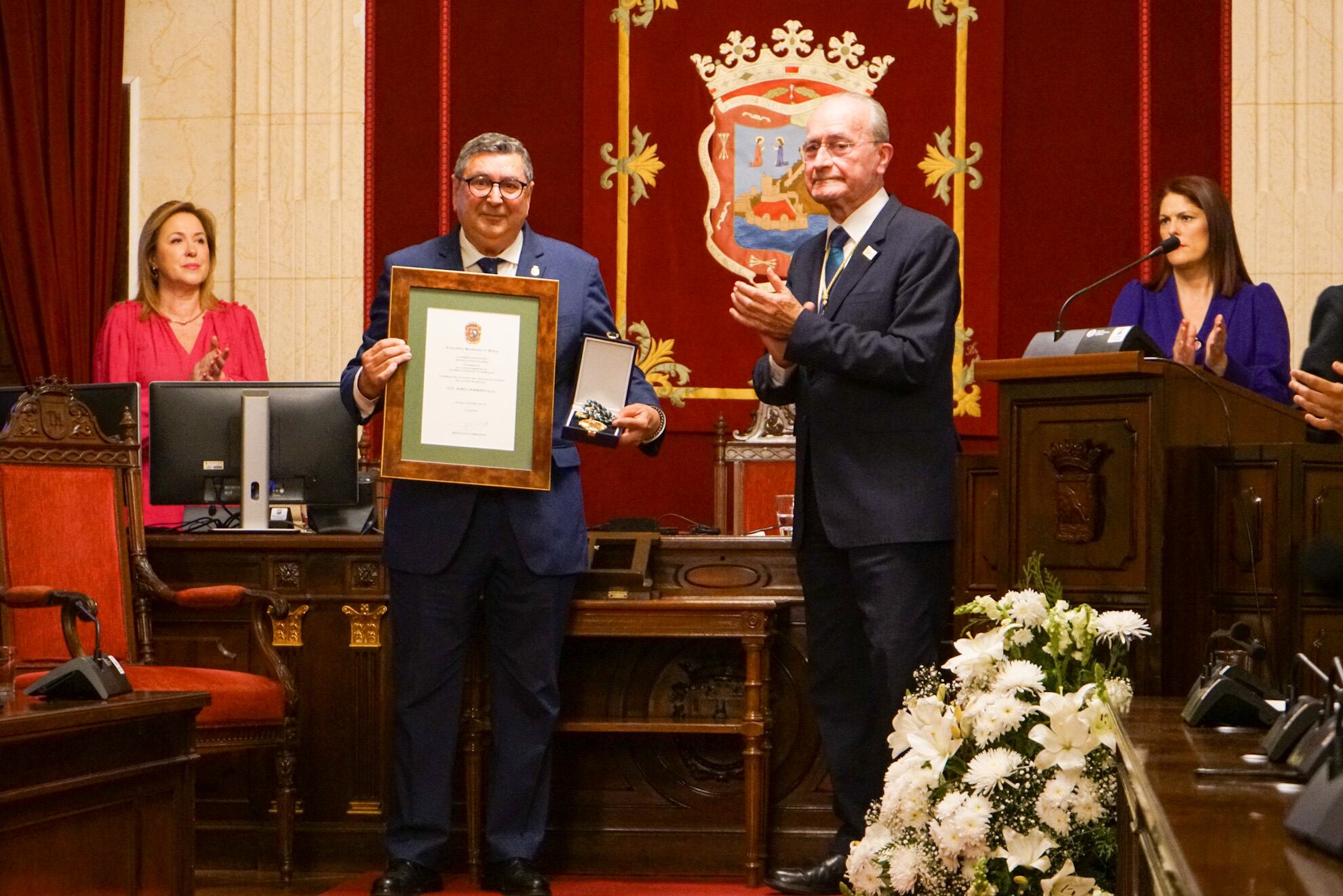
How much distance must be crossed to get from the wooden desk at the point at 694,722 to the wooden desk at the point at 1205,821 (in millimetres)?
2004

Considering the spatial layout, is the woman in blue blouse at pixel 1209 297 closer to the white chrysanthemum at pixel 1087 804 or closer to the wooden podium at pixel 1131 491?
the wooden podium at pixel 1131 491

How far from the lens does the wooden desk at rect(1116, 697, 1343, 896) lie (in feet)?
3.09

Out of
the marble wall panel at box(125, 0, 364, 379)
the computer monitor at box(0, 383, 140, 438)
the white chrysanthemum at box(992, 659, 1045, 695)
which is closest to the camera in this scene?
the white chrysanthemum at box(992, 659, 1045, 695)

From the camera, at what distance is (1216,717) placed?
171 cm

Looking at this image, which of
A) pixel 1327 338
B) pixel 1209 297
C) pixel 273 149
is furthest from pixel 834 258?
pixel 273 149

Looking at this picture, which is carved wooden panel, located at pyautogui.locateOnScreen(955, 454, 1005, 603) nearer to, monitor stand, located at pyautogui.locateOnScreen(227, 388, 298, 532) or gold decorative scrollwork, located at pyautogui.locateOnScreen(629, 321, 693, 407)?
monitor stand, located at pyautogui.locateOnScreen(227, 388, 298, 532)

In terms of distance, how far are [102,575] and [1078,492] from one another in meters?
2.50

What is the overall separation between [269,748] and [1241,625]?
8.76 feet

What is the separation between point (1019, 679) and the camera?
7.82ft

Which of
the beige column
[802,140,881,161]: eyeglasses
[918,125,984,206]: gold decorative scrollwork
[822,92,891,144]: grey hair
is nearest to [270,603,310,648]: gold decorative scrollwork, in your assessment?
[802,140,881,161]: eyeglasses

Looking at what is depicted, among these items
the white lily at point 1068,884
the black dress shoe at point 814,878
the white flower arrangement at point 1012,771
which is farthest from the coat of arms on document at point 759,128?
the white lily at point 1068,884

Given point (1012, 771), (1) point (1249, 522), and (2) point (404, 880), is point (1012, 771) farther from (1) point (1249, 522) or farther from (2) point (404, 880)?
(2) point (404, 880)

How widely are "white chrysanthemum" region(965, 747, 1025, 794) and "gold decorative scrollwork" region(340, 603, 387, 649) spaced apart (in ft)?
6.99

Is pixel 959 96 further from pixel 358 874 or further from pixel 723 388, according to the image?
pixel 358 874
